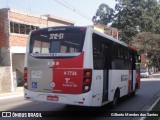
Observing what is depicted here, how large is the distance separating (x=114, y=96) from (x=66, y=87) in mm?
3819

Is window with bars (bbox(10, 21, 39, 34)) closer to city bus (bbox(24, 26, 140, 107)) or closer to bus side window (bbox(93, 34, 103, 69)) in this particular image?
city bus (bbox(24, 26, 140, 107))

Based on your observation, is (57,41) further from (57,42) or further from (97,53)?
(97,53)

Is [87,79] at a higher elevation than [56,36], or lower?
lower

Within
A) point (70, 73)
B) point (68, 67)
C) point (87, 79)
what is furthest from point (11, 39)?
point (87, 79)

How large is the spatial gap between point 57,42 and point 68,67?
1.07 m

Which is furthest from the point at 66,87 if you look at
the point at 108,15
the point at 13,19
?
the point at 108,15

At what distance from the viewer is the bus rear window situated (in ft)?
35.4

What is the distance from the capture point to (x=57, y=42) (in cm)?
1116

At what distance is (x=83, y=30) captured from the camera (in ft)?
35.8

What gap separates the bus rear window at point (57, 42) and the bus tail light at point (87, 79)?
74 cm

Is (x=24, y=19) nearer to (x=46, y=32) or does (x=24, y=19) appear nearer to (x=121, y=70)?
(x=121, y=70)

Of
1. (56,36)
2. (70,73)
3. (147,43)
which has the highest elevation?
(147,43)

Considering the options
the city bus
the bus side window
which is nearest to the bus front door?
the city bus

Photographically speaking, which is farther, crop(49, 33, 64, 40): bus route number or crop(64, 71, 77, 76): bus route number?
crop(49, 33, 64, 40): bus route number
